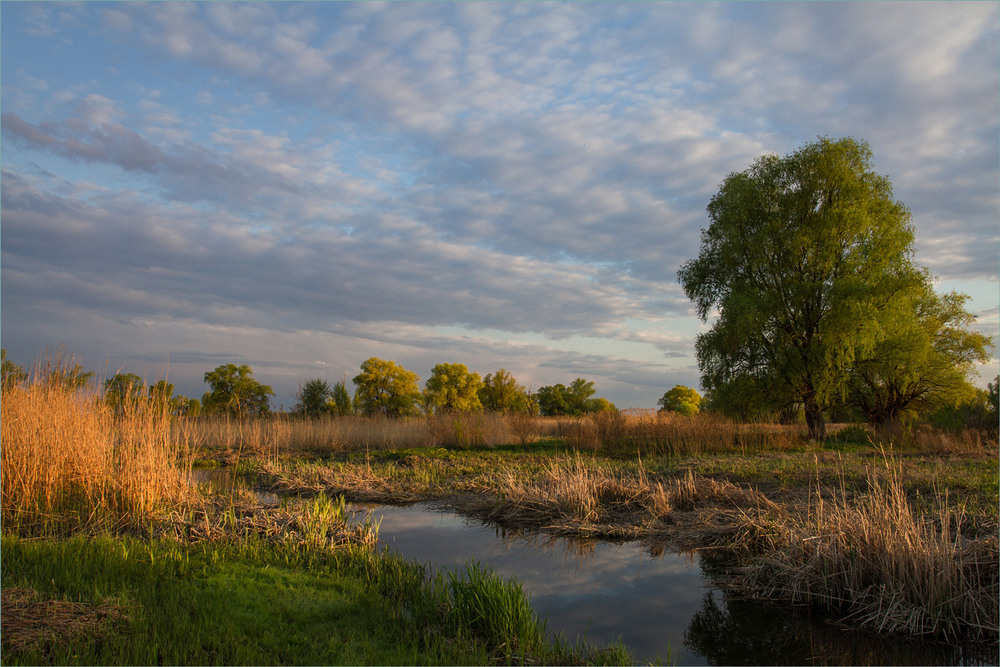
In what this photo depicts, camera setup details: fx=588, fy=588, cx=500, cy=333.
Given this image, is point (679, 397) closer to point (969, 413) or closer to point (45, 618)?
point (969, 413)

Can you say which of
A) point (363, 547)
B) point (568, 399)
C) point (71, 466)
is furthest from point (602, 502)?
point (568, 399)

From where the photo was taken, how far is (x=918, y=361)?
21578 millimetres

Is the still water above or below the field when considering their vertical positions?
below

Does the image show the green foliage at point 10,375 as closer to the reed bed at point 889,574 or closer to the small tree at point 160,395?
the small tree at point 160,395

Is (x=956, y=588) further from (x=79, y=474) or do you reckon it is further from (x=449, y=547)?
(x=79, y=474)

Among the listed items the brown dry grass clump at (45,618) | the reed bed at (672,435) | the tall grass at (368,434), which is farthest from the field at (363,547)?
the tall grass at (368,434)

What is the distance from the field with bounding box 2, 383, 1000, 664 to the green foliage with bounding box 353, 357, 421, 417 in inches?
1044

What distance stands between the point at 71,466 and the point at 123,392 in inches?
60.6

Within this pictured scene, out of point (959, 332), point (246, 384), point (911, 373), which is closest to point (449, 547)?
point (911, 373)

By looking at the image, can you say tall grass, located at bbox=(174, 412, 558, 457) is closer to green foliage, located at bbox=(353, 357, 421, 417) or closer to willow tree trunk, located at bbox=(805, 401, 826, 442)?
willow tree trunk, located at bbox=(805, 401, 826, 442)

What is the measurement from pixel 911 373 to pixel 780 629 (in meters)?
21.8

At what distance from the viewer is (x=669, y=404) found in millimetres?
56844

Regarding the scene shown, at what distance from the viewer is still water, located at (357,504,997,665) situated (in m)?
4.61

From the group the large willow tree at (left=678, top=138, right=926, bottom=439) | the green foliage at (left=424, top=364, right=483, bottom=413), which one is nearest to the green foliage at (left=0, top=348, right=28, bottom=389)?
the large willow tree at (left=678, top=138, right=926, bottom=439)
